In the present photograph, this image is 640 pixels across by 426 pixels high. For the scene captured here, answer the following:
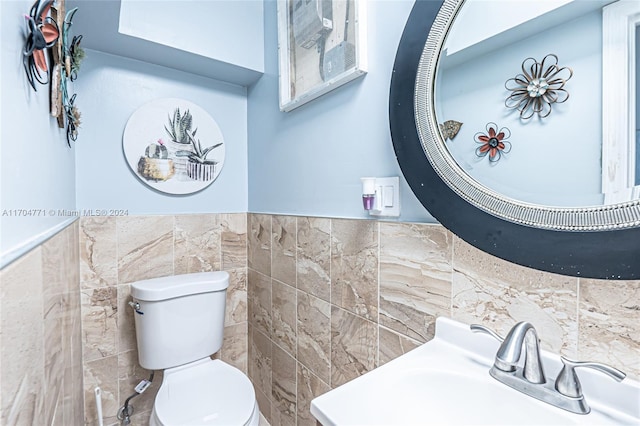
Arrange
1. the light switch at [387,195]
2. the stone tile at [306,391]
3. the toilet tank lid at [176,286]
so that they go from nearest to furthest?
the light switch at [387,195]
the stone tile at [306,391]
the toilet tank lid at [176,286]

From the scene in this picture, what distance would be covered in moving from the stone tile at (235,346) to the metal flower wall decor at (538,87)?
1726 millimetres

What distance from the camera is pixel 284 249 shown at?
144 cm

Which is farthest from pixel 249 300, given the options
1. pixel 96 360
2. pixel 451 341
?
pixel 451 341

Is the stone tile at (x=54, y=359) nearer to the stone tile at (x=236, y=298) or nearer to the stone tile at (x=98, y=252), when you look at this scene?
the stone tile at (x=98, y=252)

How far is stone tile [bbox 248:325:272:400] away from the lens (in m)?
1.59

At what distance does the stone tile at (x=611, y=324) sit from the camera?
52cm

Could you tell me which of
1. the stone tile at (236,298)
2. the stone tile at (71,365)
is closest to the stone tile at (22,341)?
the stone tile at (71,365)

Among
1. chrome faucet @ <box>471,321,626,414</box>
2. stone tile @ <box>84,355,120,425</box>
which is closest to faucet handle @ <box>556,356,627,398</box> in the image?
chrome faucet @ <box>471,321,626,414</box>

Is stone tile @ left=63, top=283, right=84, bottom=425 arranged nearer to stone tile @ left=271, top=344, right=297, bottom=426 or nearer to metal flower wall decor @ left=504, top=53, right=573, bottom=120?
stone tile @ left=271, top=344, right=297, bottom=426

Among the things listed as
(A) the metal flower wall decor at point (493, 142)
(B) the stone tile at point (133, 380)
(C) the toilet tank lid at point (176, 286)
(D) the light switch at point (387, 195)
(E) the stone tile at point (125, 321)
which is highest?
(A) the metal flower wall decor at point (493, 142)

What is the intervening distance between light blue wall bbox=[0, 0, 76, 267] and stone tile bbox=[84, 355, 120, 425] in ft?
3.64

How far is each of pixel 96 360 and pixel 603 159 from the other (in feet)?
6.51

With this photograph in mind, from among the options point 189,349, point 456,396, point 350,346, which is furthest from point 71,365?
point 456,396

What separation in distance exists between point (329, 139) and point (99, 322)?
1390 millimetres
